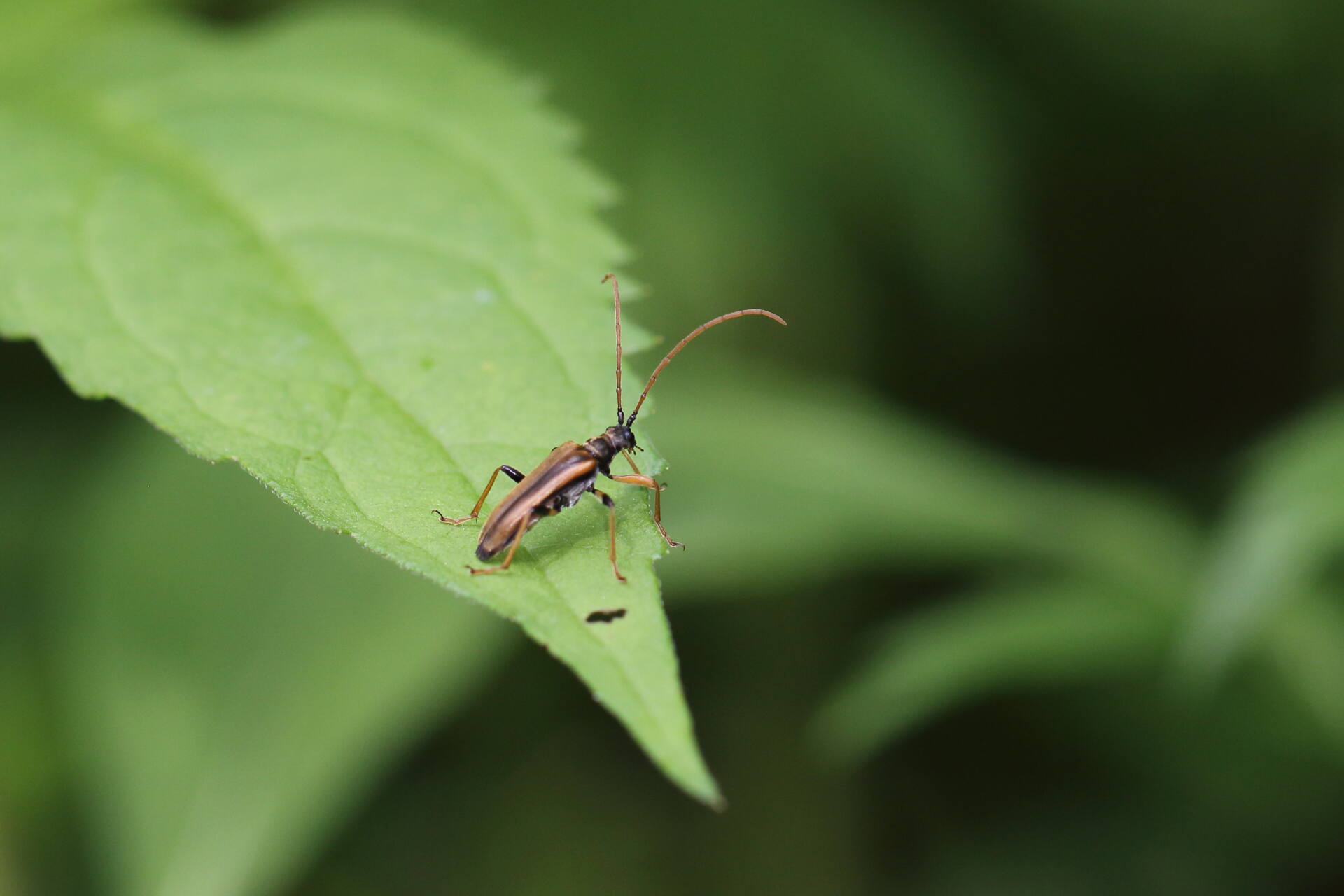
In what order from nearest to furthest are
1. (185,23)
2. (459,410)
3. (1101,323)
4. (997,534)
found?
(459,410), (185,23), (997,534), (1101,323)

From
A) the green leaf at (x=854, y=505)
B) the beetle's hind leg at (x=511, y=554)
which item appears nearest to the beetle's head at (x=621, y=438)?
the beetle's hind leg at (x=511, y=554)

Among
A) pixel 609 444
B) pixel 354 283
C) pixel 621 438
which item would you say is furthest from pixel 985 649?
pixel 354 283

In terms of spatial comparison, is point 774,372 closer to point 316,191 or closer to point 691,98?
point 691,98

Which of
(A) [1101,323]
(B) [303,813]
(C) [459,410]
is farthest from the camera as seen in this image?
(A) [1101,323]

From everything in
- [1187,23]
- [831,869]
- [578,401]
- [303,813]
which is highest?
[1187,23]

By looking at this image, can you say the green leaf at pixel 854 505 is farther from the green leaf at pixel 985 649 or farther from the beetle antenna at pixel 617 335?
the beetle antenna at pixel 617 335

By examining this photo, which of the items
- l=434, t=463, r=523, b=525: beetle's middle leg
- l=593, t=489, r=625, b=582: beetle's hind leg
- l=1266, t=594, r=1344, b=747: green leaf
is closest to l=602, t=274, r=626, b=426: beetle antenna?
l=593, t=489, r=625, b=582: beetle's hind leg

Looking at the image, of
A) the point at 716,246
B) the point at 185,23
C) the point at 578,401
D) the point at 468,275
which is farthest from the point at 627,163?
the point at 578,401
